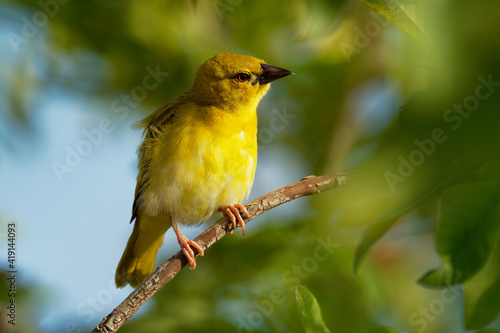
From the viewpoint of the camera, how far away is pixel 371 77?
124 inches

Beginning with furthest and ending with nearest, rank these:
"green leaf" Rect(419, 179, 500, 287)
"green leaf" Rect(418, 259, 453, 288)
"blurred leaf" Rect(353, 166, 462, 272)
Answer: "green leaf" Rect(418, 259, 453, 288) < "green leaf" Rect(419, 179, 500, 287) < "blurred leaf" Rect(353, 166, 462, 272)

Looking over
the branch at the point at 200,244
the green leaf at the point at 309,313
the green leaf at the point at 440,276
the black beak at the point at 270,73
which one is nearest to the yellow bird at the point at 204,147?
the black beak at the point at 270,73

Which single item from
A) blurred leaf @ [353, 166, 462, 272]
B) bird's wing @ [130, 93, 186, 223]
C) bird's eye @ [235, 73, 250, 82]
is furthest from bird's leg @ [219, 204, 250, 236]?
blurred leaf @ [353, 166, 462, 272]

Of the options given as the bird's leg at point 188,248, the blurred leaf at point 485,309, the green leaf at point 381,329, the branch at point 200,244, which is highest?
the bird's leg at point 188,248

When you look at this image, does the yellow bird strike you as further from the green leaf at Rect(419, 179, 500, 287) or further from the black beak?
the green leaf at Rect(419, 179, 500, 287)

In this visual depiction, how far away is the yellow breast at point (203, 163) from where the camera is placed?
3.19 metres

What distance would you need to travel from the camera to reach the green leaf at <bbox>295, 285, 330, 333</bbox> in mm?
980

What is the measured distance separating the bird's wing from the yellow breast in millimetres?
91

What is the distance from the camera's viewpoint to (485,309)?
795mm

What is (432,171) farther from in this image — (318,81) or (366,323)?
(318,81)

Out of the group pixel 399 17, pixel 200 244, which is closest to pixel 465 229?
pixel 399 17

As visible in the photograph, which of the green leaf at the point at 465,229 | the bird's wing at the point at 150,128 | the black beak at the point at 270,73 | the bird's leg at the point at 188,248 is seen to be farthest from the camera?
the bird's wing at the point at 150,128

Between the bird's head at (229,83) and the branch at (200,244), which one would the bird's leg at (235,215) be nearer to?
the branch at (200,244)

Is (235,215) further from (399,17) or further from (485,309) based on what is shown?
(399,17)
